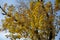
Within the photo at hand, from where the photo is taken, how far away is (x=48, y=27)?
565 inches

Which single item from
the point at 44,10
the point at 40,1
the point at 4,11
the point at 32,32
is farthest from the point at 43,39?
the point at 4,11

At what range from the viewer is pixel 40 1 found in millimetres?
13922

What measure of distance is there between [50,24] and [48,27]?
1.38 ft

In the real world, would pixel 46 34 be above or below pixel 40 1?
below

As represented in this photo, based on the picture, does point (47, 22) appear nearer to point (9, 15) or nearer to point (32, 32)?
point (32, 32)

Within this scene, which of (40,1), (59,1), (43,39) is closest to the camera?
(59,1)

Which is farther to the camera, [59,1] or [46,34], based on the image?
[46,34]

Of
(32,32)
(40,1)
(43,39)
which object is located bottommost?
(43,39)

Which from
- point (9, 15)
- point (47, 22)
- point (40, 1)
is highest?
point (40, 1)

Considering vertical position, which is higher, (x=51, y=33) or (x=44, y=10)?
(x=44, y=10)

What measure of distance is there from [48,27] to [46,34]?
80 cm

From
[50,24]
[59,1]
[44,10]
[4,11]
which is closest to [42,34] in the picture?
[50,24]

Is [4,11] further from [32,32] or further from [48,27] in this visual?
[48,27]

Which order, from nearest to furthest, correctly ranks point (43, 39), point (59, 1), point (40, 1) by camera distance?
point (59, 1)
point (40, 1)
point (43, 39)
